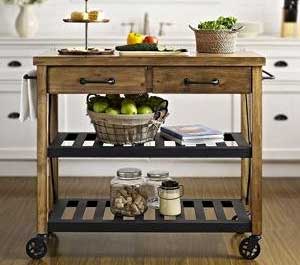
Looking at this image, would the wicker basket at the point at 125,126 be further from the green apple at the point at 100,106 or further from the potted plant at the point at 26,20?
the potted plant at the point at 26,20

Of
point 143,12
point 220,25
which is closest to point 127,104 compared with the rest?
point 220,25

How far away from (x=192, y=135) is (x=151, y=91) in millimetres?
307

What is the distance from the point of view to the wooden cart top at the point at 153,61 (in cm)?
334

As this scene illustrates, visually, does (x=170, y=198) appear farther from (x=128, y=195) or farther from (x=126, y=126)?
(x=126, y=126)

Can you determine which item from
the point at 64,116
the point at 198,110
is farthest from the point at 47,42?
the point at 198,110

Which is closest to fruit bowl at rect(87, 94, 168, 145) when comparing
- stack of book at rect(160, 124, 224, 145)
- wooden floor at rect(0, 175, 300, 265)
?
stack of book at rect(160, 124, 224, 145)

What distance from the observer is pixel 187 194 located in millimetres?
4680

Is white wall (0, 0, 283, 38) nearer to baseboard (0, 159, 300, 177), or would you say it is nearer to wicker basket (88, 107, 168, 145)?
baseboard (0, 159, 300, 177)

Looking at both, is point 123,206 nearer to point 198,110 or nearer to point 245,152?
point 245,152

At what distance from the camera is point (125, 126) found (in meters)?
3.42

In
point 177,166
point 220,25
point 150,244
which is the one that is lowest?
point 150,244

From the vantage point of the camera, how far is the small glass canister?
3520mm

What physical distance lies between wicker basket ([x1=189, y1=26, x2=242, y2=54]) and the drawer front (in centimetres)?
19

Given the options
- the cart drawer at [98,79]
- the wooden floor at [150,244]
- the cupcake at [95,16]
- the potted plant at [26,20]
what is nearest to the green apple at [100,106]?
the cart drawer at [98,79]
